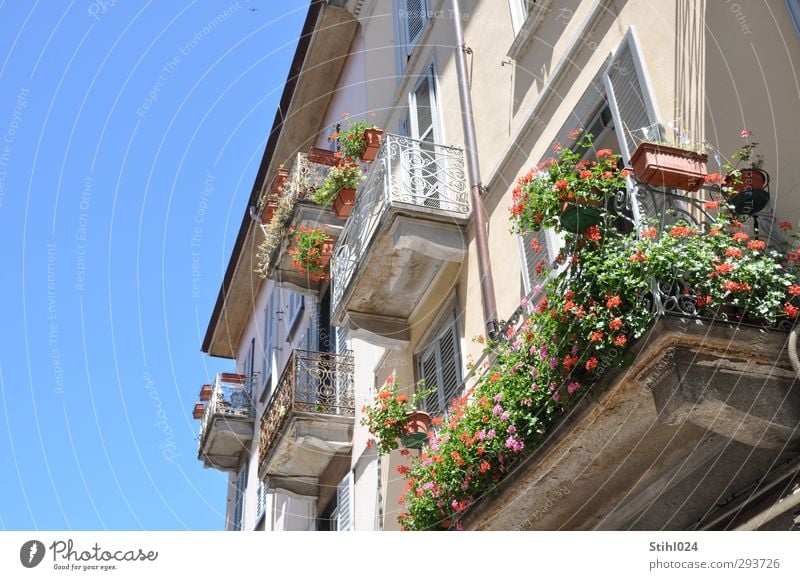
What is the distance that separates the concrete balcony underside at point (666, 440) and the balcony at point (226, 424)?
12.8 meters

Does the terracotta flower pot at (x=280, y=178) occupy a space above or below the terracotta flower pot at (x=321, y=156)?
above

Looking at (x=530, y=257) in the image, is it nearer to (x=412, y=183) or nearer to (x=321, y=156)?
(x=412, y=183)

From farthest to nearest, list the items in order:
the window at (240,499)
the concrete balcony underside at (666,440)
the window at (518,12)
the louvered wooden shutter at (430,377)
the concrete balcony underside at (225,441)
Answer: the window at (240,499)
the concrete balcony underside at (225,441)
the louvered wooden shutter at (430,377)
the window at (518,12)
the concrete balcony underside at (666,440)

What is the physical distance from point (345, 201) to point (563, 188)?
7.50 m

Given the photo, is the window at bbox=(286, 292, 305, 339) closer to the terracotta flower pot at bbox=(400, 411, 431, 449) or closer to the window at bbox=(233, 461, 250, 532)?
the window at bbox=(233, 461, 250, 532)

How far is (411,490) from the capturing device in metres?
8.57

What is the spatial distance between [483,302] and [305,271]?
18.5ft

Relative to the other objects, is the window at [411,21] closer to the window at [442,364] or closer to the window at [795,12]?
the window at [442,364]

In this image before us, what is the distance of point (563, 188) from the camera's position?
648 centimetres

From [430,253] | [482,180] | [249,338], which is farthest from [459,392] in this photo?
[249,338]

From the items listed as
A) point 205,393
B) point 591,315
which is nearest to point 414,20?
point 591,315

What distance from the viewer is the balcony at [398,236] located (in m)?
10.4

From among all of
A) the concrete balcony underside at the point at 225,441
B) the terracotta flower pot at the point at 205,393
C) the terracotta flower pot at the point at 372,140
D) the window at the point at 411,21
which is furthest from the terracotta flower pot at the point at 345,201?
the terracotta flower pot at the point at 205,393

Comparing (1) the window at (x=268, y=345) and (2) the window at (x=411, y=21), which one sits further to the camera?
(1) the window at (x=268, y=345)
